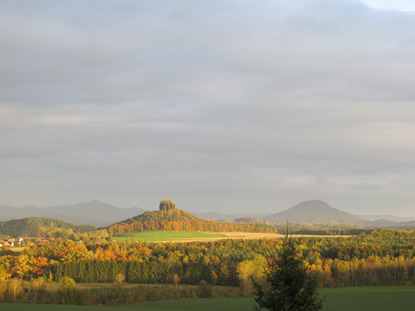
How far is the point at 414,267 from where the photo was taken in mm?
103938

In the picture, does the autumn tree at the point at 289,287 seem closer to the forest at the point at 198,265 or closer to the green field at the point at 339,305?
the green field at the point at 339,305

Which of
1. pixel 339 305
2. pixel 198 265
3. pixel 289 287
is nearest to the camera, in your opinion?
pixel 289 287

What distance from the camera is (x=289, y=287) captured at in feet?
75.2

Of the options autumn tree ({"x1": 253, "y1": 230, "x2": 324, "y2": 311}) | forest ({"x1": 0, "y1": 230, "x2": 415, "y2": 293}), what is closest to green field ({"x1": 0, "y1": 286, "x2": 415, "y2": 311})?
forest ({"x1": 0, "y1": 230, "x2": 415, "y2": 293})

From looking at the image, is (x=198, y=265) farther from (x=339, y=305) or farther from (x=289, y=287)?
(x=289, y=287)

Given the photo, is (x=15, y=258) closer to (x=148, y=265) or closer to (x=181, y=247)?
(x=148, y=265)

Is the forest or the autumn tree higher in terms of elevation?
the autumn tree

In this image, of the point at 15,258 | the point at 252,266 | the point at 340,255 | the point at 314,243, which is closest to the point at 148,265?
the point at 252,266

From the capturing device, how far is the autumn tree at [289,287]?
22688mm

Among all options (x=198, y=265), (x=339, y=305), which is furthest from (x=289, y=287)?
(x=198, y=265)

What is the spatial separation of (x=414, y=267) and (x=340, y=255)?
22.2 m

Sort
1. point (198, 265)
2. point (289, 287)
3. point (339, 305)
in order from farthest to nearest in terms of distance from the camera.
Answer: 1. point (198, 265)
2. point (339, 305)
3. point (289, 287)

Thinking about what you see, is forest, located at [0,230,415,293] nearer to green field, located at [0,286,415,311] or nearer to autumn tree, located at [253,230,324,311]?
green field, located at [0,286,415,311]

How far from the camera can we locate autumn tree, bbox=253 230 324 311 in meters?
Result: 22.7
